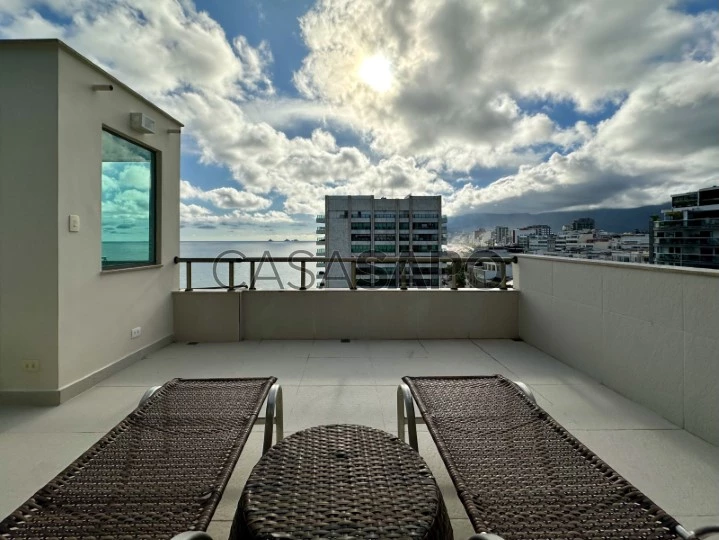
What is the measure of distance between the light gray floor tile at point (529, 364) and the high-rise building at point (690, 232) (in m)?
1.25

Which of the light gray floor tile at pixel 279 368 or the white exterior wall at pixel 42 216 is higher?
the white exterior wall at pixel 42 216

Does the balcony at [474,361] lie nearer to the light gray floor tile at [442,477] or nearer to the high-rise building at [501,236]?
the light gray floor tile at [442,477]

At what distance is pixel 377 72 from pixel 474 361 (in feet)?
16.8

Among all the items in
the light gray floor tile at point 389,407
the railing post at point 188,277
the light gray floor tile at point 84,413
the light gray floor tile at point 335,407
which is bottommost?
the light gray floor tile at point 84,413

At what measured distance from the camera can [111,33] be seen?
4.14 metres

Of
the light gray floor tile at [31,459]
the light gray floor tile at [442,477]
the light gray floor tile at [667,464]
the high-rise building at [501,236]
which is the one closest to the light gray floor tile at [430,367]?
the light gray floor tile at [442,477]

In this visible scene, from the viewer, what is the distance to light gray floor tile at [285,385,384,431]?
2.49 m

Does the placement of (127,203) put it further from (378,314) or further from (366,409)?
(366,409)

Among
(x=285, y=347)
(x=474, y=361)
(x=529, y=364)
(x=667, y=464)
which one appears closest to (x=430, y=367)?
(x=474, y=361)

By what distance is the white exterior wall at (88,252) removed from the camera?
2.88 meters

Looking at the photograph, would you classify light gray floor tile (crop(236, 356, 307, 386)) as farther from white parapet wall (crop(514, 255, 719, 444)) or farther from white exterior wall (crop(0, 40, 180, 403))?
white parapet wall (crop(514, 255, 719, 444))

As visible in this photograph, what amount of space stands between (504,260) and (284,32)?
4962 mm

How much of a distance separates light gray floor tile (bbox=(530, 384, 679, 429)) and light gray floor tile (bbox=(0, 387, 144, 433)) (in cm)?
312

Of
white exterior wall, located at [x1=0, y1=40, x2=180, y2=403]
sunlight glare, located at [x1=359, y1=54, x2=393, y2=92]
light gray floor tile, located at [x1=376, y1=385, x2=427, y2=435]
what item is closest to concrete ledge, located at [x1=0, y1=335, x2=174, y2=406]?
white exterior wall, located at [x1=0, y1=40, x2=180, y2=403]
